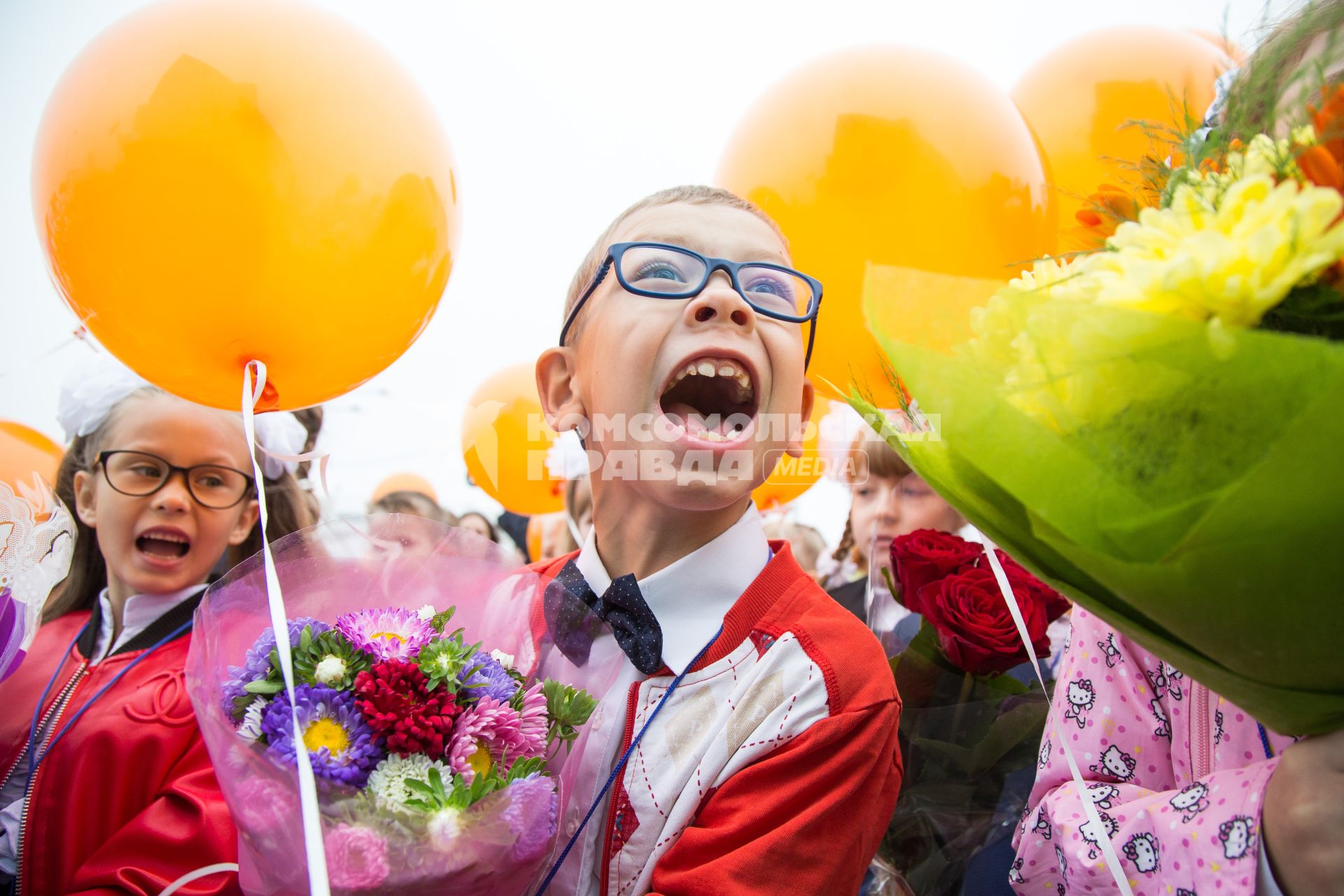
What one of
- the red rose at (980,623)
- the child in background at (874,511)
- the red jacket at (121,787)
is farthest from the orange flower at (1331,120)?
the red jacket at (121,787)

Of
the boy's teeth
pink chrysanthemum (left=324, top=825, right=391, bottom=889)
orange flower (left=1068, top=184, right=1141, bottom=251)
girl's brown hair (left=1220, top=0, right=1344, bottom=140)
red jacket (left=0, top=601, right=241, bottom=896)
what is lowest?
red jacket (left=0, top=601, right=241, bottom=896)

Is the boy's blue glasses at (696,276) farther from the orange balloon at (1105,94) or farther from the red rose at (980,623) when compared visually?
the orange balloon at (1105,94)

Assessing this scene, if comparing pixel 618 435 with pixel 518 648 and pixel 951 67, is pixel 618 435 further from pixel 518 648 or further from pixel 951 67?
pixel 951 67

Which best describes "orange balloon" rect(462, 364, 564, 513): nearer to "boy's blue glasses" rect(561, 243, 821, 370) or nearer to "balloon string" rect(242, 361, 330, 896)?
"boy's blue glasses" rect(561, 243, 821, 370)

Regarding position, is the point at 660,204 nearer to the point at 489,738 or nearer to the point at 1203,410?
the point at 489,738

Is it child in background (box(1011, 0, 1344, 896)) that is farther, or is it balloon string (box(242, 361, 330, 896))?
balloon string (box(242, 361, 330, 896))

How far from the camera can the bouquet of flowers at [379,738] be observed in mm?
995

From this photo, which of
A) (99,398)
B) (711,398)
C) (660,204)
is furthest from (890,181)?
(99,398)

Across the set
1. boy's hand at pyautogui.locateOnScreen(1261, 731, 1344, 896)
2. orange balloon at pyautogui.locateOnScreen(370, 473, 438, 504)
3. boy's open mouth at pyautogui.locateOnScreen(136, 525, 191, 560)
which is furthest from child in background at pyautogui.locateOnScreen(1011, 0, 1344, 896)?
orange balloon at pyautogui.locateOnScreen(370, 473, 438, 504)

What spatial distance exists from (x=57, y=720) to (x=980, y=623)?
187 centimetres

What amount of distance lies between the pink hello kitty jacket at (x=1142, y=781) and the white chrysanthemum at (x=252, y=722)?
1.03 meters

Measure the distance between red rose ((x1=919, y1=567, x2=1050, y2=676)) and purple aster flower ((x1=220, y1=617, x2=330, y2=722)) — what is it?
1.05 meters

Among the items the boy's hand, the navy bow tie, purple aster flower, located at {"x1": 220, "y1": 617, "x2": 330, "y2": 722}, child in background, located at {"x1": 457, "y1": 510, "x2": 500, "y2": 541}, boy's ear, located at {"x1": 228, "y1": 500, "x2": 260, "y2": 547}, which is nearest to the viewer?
the boy's hand

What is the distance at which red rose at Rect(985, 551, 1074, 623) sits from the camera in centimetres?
157
